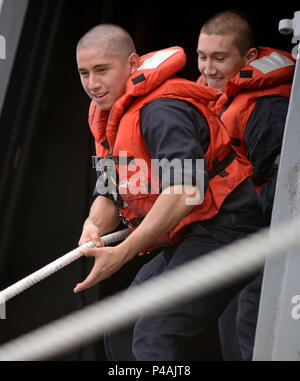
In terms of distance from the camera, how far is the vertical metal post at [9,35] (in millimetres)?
1758

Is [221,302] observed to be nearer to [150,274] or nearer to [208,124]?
[150,274]

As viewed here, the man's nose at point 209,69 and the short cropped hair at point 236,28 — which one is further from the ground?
the short cropped hair at point 236,28

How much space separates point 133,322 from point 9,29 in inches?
39.0

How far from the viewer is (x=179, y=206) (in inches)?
39.6

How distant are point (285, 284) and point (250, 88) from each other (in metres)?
0.62

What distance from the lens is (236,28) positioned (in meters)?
1.44

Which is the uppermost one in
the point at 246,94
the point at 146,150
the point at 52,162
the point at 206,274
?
the point at 246,94

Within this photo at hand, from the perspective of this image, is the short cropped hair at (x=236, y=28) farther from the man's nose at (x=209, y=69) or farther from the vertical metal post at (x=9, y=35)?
the vertical metal post at (x=9, y=35)

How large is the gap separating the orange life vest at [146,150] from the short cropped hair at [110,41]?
57 mm

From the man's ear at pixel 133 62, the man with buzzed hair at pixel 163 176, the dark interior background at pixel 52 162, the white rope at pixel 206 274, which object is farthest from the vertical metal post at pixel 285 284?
the dark interior background at pixel 52 162

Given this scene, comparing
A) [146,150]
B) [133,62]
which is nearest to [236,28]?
[133,62]

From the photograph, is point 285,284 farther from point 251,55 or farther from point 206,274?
point 251,55

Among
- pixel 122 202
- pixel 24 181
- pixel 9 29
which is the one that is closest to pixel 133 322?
pixel 122 202
